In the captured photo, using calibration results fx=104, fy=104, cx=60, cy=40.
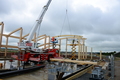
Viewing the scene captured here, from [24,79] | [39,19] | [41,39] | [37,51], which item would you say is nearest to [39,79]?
[24,79]

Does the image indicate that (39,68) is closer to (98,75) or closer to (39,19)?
(98,75)

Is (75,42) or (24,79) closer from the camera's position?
(24,79)

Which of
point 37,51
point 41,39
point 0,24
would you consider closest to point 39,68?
point 37,51

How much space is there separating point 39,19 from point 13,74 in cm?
918

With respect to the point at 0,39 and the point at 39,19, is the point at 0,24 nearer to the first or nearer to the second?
the point at 0,39

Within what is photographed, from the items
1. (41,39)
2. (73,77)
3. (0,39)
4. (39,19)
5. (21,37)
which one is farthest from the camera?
(41,39)

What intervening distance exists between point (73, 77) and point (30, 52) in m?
8.50

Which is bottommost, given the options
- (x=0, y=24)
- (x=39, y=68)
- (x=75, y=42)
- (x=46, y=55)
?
(x=39, y=68)

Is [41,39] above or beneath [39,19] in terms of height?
beneath

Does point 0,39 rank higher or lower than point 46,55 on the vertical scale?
higher

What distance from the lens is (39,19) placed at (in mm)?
14141

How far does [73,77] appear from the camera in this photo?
5469mm

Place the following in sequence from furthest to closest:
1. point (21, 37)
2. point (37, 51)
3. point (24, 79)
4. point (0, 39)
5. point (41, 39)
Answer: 1. point (41, 39)
2. point (21, 37)
3. point (0, 39)
4. point (37, 51)
5. point (24, 79)

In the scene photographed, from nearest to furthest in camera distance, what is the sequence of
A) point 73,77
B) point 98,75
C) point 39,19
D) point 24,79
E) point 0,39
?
point 98,75
point 73,77
point 24,79
point 39,19
point 0,39
